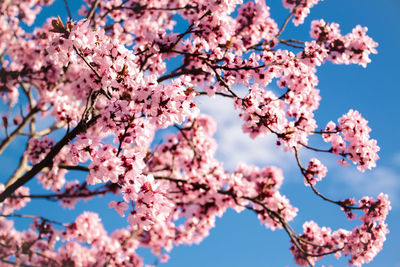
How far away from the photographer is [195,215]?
951 centimetres

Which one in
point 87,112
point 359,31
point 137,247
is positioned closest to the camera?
point 87,112

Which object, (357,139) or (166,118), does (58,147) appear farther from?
(357,139)

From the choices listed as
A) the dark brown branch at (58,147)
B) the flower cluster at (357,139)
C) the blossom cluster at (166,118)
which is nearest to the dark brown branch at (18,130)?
the blossom cluster at (166,118)

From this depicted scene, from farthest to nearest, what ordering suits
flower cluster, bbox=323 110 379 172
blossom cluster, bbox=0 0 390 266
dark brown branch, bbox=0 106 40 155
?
1. dark brown branch, bbox=0 106 40 155
2. flower cluster, bbox=323 110 379 172
3. blossom cluster, bbox=0 0 390 266

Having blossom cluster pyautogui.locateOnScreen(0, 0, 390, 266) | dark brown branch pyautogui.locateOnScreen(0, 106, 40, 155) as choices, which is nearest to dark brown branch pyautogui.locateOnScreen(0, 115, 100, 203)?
blossom cluster pyautogui.locateOnScreen(0, 0, 390, 266)

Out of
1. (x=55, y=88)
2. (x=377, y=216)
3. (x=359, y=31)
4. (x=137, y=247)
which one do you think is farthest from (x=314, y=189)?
(x=137, y=247)

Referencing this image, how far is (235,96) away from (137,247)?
32.1 feet

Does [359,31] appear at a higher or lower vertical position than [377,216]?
higher

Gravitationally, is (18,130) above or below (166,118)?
above

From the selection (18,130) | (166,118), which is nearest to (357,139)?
(166,118)

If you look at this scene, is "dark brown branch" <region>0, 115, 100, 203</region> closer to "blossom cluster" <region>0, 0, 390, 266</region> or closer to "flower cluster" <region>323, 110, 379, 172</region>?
"blossom cluster" <region>0, 0, 390, 266</region>

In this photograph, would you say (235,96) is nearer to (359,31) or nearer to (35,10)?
(359,31)

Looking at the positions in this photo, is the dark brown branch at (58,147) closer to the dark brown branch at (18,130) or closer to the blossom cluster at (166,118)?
the blossom cluster at (166,118)

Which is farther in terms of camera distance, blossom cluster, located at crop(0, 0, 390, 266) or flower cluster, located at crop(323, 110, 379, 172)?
flower cluster, located at crop(323, 110, 379, 172)
